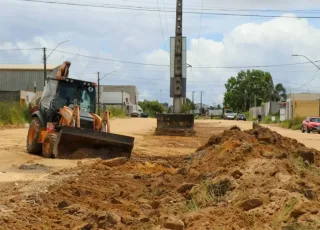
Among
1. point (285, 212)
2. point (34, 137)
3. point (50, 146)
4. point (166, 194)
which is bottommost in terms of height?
point (166, 194)

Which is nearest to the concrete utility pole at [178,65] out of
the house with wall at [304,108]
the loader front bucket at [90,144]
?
the loader front bucket at [90,144]

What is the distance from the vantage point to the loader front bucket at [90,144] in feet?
A: 49.3

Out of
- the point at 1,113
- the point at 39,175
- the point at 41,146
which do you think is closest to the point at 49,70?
the point at 1,113

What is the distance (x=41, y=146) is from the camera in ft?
56.4

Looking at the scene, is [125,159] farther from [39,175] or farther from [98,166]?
[39,175]

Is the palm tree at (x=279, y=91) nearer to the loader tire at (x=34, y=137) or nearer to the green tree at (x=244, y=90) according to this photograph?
the green tree at (x=244, y=90)

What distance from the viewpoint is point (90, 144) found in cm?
1562

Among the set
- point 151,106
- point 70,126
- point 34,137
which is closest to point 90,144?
point 70,126

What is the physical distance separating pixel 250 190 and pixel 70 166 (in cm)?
676

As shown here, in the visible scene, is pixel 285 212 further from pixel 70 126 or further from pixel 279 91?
pixel 279 91

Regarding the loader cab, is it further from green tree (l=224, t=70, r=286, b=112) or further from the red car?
green tree (l=224, t=70, r=286, b=112)

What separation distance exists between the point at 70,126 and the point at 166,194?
6.15m

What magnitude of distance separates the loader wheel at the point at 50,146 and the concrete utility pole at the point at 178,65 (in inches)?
674

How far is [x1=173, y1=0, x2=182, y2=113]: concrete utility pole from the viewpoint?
32.5 metres
